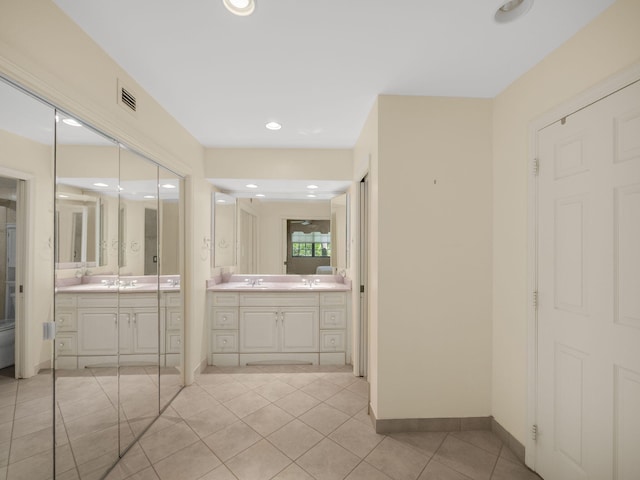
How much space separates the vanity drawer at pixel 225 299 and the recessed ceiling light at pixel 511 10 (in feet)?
10.5

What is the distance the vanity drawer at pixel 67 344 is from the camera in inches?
56.2

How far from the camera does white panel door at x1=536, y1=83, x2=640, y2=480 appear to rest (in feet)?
4.16

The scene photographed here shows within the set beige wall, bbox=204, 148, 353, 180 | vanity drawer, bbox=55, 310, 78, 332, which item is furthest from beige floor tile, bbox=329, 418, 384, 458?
beige wall, bbox=204, 148, 353, 180

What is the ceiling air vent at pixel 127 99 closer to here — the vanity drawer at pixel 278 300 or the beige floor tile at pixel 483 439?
the vanity drawer at pixel 278 300

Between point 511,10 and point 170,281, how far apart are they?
9.64 ft

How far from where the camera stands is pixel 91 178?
1.62m

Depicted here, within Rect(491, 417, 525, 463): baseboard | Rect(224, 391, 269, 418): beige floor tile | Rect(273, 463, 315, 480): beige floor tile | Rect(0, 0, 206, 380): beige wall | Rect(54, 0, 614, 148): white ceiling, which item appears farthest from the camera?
Rect(224, 391, 269, 418): beige floor tile

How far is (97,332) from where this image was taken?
1.68 meters

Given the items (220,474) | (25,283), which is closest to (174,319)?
(220,474)

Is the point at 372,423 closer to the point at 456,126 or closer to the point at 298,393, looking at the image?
the point at 298,393

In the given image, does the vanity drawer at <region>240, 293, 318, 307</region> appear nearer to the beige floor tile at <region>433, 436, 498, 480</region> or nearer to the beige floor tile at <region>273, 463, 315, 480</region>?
the beige floor tile at <region>273, 463, 315, 480</region>

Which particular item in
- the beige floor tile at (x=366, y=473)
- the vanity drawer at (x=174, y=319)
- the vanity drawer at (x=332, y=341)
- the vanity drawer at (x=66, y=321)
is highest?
the vanity drawer at (x=66, y=321)

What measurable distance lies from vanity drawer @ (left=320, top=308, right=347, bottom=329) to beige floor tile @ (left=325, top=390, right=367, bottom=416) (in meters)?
0.79

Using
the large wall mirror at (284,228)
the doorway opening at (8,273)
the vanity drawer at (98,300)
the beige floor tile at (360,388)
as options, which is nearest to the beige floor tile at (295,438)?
the beige floor tile at (360,388)
